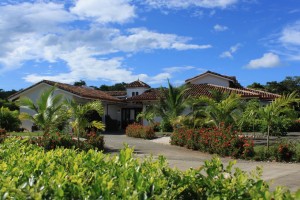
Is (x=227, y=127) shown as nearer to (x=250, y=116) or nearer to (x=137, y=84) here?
(x=250, y=116)

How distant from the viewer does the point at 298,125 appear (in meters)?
33.7

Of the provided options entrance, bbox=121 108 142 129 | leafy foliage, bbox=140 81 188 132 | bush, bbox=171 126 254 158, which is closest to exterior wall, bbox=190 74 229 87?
entrance, bbox=121 108 142 129

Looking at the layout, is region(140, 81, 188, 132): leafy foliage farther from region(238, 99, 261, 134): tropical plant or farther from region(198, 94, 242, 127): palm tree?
region(198, 94, 242, 127): palm tree

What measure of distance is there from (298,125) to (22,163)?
107 feet

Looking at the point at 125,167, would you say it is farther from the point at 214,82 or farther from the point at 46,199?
the point at 214,82

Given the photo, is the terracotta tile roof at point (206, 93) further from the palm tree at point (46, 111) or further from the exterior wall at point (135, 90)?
the palm tree at point (46, 111)

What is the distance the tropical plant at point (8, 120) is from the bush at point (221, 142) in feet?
56.9

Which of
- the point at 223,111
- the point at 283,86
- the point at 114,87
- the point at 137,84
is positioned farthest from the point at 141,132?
the point at 114,87

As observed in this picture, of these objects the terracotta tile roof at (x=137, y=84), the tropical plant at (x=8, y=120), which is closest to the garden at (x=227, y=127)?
the tropical plant at (x=8, y=120)

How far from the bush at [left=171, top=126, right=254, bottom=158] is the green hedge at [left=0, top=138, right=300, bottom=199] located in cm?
1192

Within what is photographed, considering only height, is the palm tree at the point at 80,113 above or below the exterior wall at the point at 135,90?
below

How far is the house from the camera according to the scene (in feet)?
113

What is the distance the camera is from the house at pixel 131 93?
1358 inches

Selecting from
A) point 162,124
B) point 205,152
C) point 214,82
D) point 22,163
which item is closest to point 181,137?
point 205,152
